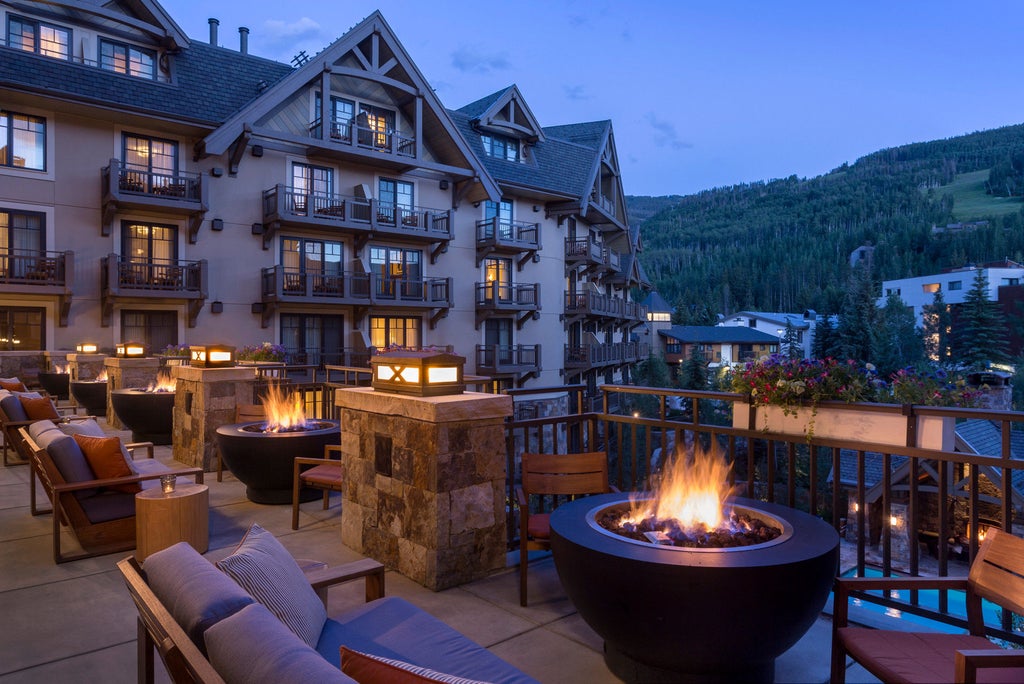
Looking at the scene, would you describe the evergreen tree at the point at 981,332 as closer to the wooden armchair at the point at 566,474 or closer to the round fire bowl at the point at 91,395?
the wooden armchair at the point at 566,474

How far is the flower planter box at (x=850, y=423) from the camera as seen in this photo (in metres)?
3.48

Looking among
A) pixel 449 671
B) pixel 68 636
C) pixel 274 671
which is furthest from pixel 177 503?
pixel 274 671

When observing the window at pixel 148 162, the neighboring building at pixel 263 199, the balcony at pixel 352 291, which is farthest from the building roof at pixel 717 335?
the window at pixel 148 162

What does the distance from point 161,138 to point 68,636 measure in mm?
16266

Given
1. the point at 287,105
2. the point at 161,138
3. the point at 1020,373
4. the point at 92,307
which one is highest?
the point at 287,105

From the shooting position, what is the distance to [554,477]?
4.18 metres

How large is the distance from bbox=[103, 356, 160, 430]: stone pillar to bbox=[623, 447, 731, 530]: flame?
10.1 m

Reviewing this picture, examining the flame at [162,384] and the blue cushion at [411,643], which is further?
the flame at [162,384]

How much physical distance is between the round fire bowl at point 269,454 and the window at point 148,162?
12.0 meters

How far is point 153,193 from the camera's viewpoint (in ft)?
51.0

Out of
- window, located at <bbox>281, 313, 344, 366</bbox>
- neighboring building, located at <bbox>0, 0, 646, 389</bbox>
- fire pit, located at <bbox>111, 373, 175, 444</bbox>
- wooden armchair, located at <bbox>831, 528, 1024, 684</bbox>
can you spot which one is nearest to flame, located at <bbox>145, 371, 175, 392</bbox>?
fire pit, located at <bbox>111, 373, 175, 444</bbox>

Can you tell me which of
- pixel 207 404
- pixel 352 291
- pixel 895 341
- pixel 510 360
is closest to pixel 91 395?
pixel 207 404

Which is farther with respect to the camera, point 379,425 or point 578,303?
point 578,303

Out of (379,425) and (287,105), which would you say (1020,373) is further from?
(379,425)
